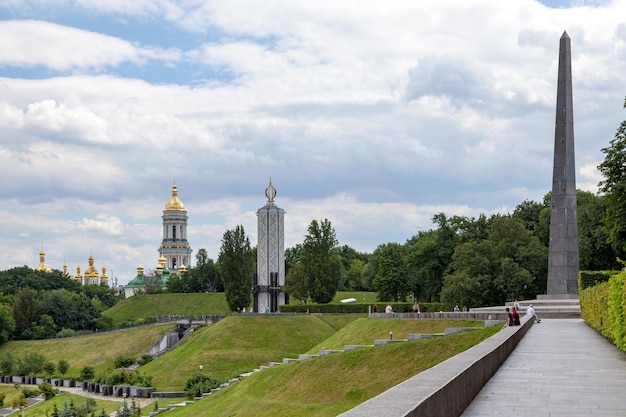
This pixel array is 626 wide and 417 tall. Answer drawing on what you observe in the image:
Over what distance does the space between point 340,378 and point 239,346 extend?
3847 centimetres

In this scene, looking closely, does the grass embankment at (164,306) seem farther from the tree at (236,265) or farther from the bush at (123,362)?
the bush at (123,362)

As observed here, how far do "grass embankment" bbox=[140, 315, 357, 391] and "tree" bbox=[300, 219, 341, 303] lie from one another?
875cm

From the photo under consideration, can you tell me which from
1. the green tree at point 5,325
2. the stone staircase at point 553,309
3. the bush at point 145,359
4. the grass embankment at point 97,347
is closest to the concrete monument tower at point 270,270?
the grass embankment at point 97,347

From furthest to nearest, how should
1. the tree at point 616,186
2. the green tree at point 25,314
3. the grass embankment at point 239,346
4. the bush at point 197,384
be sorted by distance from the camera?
the green tree at point 25,314 → the grass embankment at point 239,346 → the bush at point 197,384 → the tree at point 616,186

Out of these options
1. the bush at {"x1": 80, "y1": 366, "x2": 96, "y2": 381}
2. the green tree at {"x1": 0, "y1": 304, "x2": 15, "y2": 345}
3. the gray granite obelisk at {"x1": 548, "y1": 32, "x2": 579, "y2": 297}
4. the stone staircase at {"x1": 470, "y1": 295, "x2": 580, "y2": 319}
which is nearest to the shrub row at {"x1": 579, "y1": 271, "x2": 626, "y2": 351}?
the stone staircase at {"x1": 470, "y1": 295, "x2": 580, "y2": 319}

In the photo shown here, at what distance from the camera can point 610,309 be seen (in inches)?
999

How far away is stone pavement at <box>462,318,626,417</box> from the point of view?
1145 centimetres

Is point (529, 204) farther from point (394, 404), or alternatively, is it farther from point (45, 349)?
point (394, 404)

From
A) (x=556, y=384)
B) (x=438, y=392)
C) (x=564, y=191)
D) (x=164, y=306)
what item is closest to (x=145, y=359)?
(x=564, y=191)

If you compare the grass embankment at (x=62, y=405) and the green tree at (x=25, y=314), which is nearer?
the grass embankment at (x=62, y=405)

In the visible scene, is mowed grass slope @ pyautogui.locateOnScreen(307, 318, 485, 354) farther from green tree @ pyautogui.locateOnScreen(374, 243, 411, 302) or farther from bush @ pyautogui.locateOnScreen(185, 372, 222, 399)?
green tree @ pyautogui.locateOnScreen(374, 243, 411, 302)

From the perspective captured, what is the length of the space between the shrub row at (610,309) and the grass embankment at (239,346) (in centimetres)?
3474

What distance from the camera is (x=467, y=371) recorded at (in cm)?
1163

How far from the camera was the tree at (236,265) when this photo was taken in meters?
94.8
